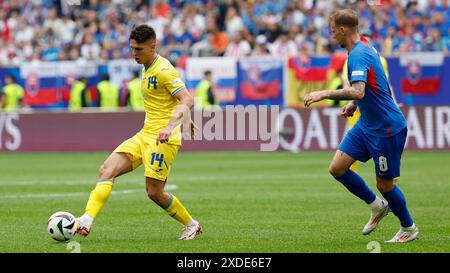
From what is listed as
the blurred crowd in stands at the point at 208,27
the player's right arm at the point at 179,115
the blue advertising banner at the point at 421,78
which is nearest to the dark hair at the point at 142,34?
the player's right arm at the point at 179,115

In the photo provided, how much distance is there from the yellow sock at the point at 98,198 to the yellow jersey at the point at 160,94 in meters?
0.72

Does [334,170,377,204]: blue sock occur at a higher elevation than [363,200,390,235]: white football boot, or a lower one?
higher

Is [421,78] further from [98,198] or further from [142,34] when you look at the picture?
[98,198]

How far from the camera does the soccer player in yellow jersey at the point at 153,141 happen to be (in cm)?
1070

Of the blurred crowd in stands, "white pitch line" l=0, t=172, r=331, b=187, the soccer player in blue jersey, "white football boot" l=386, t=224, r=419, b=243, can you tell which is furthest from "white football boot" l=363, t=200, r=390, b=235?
the blurred crowd in stands

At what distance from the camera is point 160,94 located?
10.9m

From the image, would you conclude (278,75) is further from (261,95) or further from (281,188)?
(281,188)

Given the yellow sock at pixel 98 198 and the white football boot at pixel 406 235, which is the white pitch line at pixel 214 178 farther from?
the white football boot at pixel 406 235

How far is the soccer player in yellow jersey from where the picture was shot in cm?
1070

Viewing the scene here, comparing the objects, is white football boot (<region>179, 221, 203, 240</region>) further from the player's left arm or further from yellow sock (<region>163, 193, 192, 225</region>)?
the player's left arm

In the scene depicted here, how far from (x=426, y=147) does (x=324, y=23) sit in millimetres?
7229

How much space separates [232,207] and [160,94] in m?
3.89

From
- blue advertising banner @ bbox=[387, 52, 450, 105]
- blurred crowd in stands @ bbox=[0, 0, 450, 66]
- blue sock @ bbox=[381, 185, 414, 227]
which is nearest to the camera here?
blue sock @ bbox=[381, 185, 414, 227]

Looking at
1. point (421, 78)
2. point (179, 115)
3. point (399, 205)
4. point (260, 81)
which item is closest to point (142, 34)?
point (179, 115)
